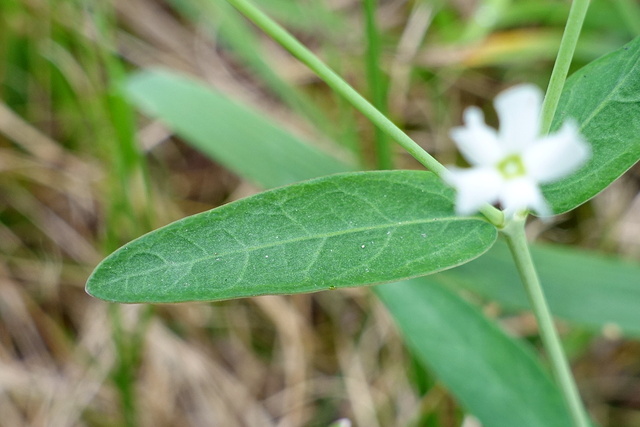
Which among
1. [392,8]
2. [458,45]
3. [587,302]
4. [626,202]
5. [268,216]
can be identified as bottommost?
[268,216]

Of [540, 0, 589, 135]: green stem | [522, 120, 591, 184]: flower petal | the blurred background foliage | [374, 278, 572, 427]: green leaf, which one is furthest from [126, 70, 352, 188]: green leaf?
[522, 120, 591, 184]: flower petal

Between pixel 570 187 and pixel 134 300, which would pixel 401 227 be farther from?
pixel 134 300

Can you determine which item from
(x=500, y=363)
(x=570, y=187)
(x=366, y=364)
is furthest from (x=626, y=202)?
(x=570, y=187)

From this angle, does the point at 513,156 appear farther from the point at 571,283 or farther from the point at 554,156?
the point at 571,283

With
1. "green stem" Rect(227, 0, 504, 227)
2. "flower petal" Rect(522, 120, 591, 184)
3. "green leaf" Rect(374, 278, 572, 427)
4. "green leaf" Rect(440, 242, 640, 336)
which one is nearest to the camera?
"flower petal" Rect(522, 120, 591, 184)

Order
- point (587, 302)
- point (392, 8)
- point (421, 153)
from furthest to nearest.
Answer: point (392, 8), point (587, 302), point (421, 153)

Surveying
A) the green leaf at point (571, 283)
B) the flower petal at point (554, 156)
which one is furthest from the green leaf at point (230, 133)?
the flower petal at point (554, 156)

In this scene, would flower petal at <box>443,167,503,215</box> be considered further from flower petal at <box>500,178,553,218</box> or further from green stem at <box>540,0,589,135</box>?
green stem at <box>540,0,589,135</box>
